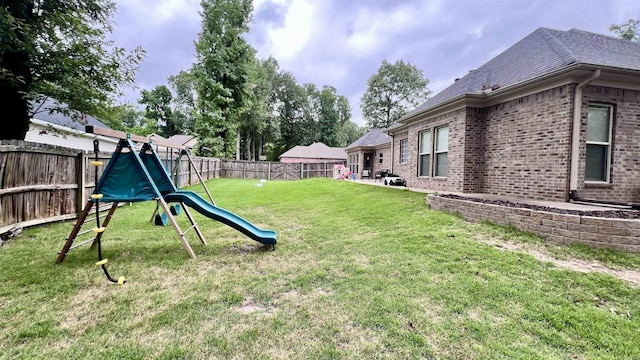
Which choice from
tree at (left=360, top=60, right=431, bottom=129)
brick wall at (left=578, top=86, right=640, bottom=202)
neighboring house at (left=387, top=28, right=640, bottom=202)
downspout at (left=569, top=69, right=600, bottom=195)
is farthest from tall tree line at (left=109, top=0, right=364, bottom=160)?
brick wall at (left=578, top=86, right=640, bottom=202)

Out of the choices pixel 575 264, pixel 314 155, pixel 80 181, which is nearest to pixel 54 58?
pixel 80 181

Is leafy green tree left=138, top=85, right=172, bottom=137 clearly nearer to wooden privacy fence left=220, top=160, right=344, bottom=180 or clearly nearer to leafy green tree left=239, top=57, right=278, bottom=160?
leafy green tree left=239, top=57, right=278, bottom=160

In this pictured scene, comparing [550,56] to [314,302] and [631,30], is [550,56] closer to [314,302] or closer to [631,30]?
[314,302]

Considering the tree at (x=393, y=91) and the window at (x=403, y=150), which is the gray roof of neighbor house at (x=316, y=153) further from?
the window at (x=403, y=150)

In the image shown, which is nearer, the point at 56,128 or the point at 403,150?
the point at 56,128

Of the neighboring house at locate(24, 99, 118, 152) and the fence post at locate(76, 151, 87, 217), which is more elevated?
the neighboring house at locate(24, 99, 118, 152)

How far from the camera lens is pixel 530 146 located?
6582 millimetres

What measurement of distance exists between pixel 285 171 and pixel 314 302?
72.9ft

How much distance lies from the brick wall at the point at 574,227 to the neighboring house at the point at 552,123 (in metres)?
2.28

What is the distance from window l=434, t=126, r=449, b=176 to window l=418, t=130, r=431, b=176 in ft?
1.36

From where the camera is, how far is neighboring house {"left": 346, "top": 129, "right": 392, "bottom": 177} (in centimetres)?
1943

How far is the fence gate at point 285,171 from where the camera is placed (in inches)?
952

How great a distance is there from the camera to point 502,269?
333 cm

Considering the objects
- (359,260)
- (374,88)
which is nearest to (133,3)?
(359,260)
